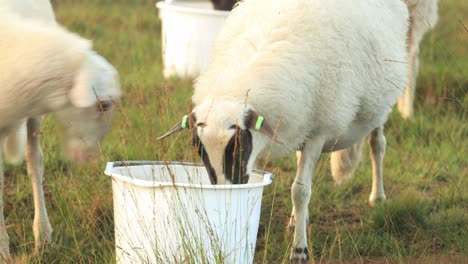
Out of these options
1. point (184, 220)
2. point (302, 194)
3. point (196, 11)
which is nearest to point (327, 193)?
point (302, 194)

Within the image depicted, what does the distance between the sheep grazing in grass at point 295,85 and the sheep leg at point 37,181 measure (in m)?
1.04

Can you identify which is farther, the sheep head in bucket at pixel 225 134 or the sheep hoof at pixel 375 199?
the sheep hoof at pixel 375 199

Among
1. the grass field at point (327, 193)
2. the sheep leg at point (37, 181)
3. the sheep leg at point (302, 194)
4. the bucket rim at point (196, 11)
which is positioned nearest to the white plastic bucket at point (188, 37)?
the bucket rim at point (196, 11)

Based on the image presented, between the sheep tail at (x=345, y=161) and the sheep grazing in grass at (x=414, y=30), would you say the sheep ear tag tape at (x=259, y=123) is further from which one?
the sheep grazing in grass at (x=414, y=30)

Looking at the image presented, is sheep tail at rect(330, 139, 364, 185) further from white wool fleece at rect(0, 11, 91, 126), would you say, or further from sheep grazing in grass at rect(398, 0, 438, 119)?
white wool fleece at rect(0, 11, 91, 126)

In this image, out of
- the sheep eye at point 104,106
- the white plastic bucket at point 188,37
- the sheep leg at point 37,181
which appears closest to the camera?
the sheep eye at point 104,106

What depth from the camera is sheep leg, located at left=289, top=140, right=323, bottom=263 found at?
4555 millimetres

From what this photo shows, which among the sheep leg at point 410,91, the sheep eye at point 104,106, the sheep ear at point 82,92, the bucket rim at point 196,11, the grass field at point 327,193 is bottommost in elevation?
the grass field at point 327,193

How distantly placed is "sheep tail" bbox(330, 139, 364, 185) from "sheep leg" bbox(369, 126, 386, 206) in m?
0.18

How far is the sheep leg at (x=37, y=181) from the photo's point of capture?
4.76 meters

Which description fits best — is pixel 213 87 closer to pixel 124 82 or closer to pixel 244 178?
pixel 244 178

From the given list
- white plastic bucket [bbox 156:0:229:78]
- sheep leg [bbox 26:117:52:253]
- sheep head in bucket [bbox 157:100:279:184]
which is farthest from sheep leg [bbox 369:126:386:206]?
white plastic bucket [bbox 156:0:229:78]

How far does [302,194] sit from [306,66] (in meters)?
0.72

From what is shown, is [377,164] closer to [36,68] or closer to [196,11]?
[36,68]
